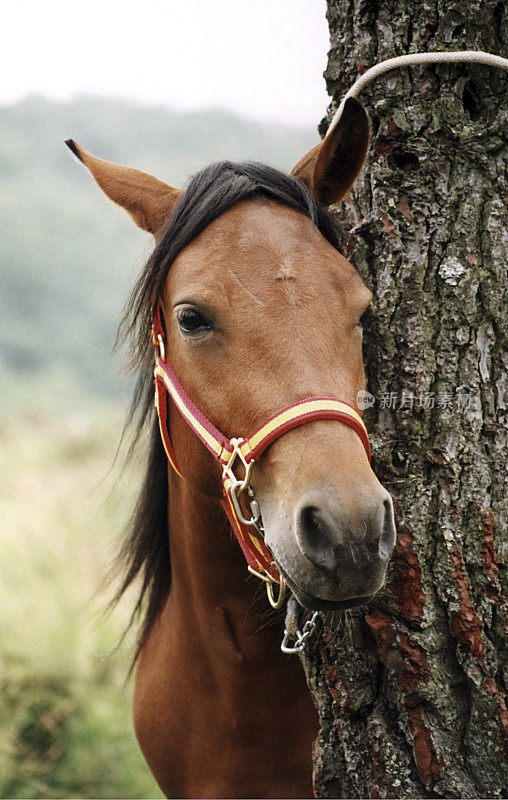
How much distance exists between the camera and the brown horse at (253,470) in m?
1.39

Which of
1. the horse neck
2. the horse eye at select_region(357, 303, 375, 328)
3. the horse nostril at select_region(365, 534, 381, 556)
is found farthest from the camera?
the horse neck

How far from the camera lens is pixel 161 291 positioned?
1.94 meters

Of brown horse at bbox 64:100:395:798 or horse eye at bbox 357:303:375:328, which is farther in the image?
horse eye at bbox 357:303:375:328

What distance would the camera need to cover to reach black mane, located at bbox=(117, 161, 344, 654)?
73.7 inches

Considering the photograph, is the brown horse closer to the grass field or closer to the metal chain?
the metal chain

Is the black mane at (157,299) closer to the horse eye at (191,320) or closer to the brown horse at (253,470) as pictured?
the brown horse at (253,470)

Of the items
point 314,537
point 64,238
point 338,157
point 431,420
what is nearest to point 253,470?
point 314,537

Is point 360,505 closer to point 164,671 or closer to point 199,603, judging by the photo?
point 199,603

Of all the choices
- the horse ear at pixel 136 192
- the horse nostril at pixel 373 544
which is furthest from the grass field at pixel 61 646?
the horse nostril at pixel 373 544

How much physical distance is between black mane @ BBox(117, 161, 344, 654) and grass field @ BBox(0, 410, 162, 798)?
0.43 meters

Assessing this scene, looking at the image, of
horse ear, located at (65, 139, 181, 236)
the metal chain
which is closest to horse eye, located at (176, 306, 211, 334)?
horse ear, located at (65, 139, 181, 236)

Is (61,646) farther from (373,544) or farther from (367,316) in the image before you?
(373,544)

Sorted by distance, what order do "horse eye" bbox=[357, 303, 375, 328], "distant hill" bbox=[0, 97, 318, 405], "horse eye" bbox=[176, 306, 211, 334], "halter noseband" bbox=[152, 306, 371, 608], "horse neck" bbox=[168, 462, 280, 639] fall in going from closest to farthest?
1. "halter noseband" bbox=[152, 306, 371, 608]
2. "horse eye" bbox=[176, 306, 211, 334]
3. "horse eye" bbox=[357, 303, 375, 328]
4. "horse neck" bbox=[168, 462, 280, 639]
5. "distant hill" bbox=[0, 97, 318, 405]

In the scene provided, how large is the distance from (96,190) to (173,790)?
7.65ft
